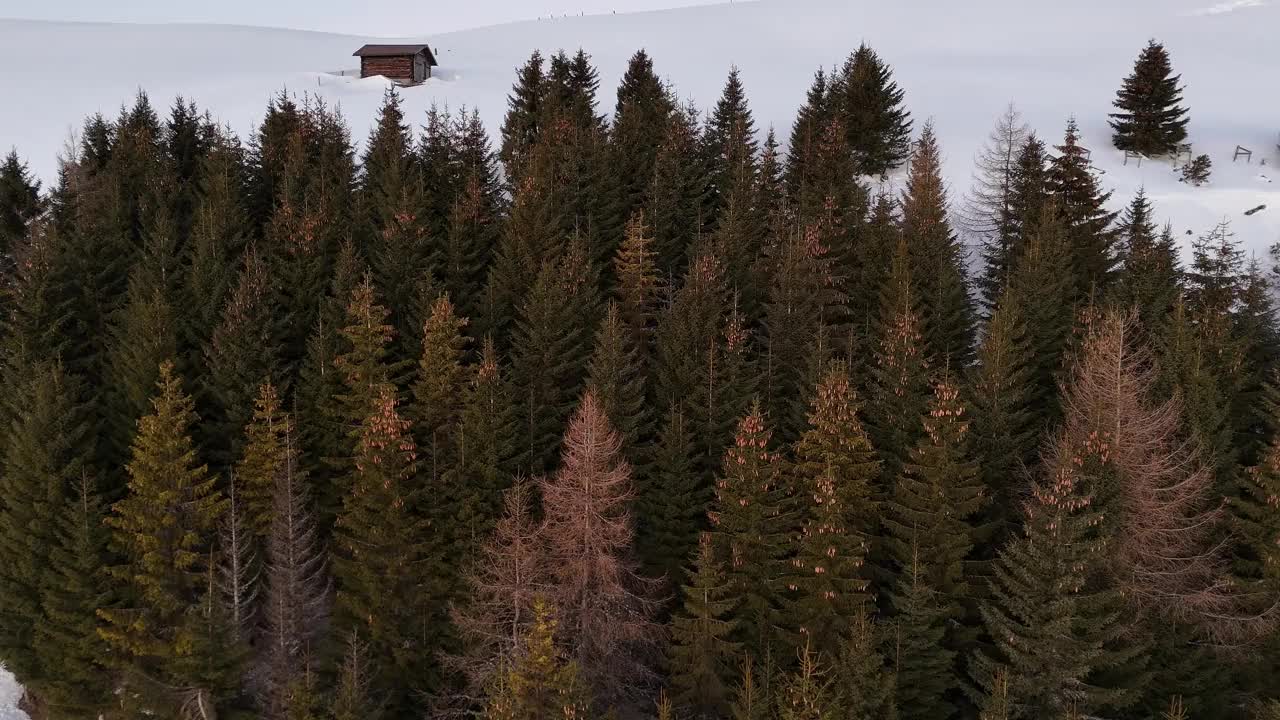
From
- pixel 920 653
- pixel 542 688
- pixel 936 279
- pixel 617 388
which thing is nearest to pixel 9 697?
pixel 542 688

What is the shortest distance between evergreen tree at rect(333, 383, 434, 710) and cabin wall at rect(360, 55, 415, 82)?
68023 mm

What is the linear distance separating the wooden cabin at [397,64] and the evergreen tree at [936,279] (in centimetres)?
6019

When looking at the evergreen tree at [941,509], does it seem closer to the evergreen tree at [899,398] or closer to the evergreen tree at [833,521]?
the evergreen tree at [833,521]

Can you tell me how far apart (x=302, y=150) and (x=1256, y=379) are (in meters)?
45.5

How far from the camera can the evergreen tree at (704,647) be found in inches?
876

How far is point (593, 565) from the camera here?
22.6 m

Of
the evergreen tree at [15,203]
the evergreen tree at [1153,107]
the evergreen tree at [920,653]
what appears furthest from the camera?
the evergreen tree at [1153,107]

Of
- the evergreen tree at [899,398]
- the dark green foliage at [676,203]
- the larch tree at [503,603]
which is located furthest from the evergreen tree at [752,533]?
the dark green foliage at [676,203]

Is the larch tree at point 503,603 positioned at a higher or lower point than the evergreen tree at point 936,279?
lower

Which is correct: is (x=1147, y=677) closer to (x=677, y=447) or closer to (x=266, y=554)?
(x=677, y=447)

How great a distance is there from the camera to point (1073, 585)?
20969 mm

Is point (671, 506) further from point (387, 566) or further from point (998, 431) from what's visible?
point (998, 431)

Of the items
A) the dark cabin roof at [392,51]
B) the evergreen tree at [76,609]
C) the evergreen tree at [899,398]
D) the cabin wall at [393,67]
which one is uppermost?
the dark cabin roof at [392,51]

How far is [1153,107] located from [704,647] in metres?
54.6
